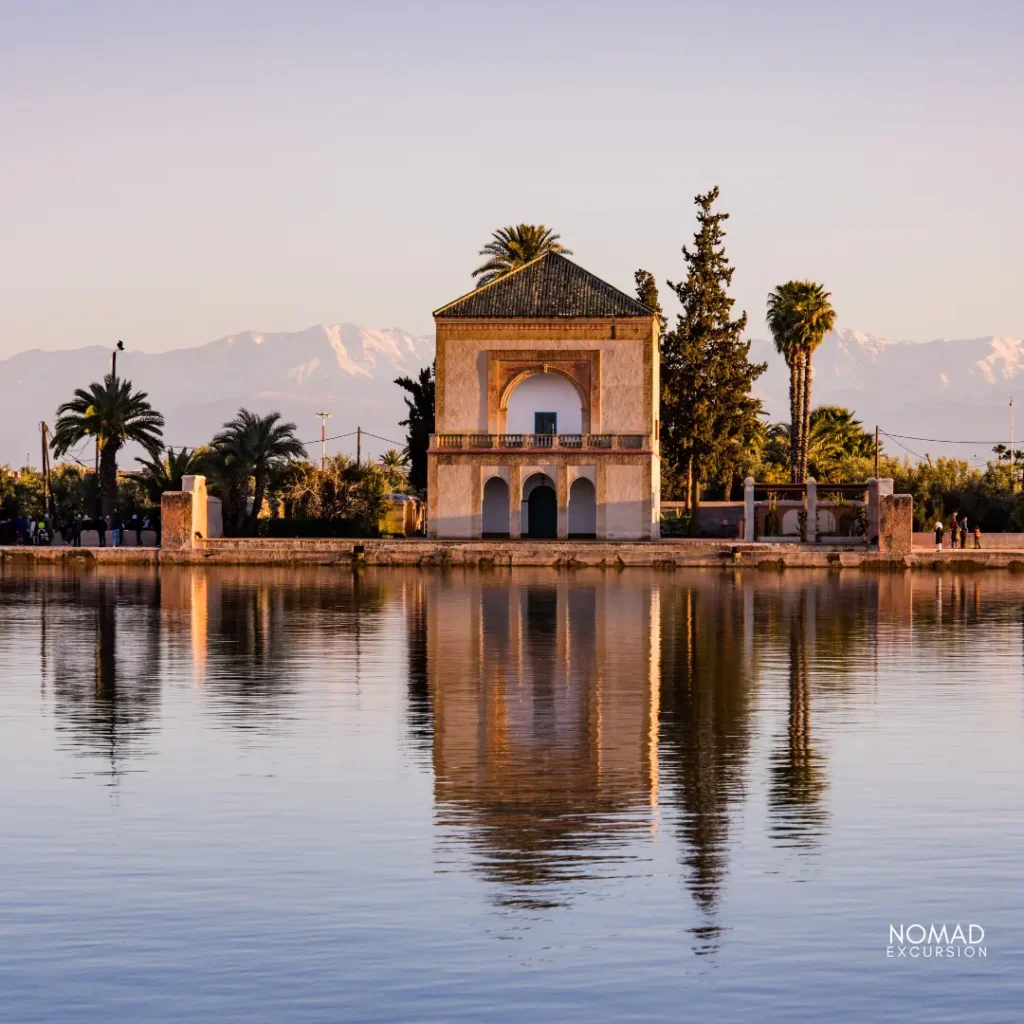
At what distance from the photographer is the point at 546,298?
2157 inches

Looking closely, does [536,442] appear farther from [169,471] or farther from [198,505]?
[169,471]

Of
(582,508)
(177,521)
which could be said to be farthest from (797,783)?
(582,508)

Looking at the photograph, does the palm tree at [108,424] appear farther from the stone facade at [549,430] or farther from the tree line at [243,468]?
the stone facade at [549,430]

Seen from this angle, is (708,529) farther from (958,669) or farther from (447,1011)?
(447,1011)

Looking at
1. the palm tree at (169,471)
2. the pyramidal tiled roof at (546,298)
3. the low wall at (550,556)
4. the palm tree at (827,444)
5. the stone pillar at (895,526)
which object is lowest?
the low wall at (550,556)

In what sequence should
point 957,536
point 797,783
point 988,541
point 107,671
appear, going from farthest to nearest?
point 988,541 → point 957,536 → point 107,671 → point 797,783

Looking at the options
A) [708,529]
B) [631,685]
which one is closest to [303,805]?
[631,685]

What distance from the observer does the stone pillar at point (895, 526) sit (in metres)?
49.3

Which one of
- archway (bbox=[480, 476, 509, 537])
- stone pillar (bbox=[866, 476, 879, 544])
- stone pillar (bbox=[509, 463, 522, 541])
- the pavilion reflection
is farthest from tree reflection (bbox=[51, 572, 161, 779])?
stone pillar (bbox=[866, 476, 879, 544])

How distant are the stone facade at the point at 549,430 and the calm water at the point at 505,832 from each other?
29.8 m

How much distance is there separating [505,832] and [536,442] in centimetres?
4296

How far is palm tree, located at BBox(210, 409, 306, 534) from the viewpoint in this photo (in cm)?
5809

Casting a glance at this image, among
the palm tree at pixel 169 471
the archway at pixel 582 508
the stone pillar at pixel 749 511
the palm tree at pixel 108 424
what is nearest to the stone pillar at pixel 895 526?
the stone pillar at pixel 749 511

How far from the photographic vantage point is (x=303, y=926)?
28.3 ft
